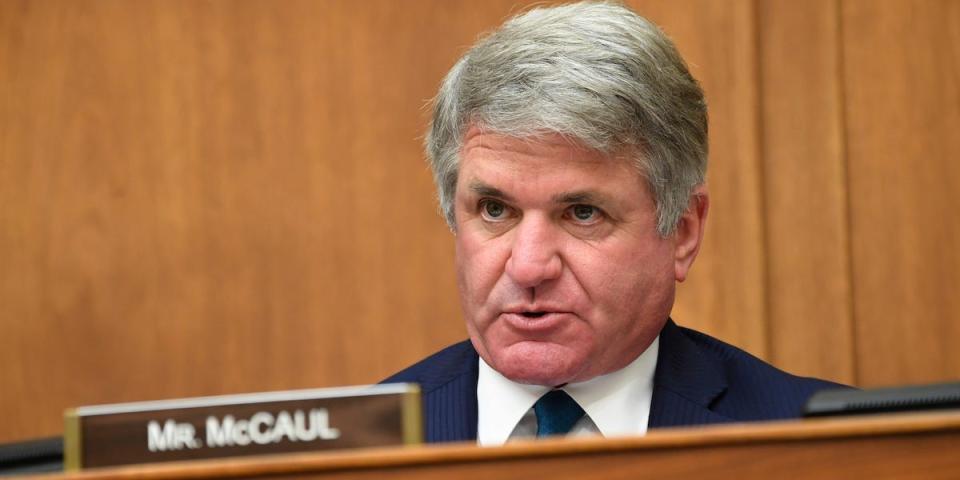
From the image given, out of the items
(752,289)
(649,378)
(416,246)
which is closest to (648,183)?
(649,378)

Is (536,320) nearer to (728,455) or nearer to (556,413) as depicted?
(556,413)

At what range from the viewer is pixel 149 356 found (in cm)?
264

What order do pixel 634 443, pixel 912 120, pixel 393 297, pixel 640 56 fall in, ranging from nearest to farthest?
pixel 634 443 < pixel 640 56 < pixel 912 120 < pixel 393 297

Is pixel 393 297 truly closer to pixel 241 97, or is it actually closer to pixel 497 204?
pixel 241 97

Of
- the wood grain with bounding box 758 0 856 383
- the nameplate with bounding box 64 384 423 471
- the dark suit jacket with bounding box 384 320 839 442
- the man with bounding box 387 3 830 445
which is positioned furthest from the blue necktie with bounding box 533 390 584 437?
the wood grain with bounding box 758 0 856 383

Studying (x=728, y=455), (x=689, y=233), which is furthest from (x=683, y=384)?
(x=728, y=455)

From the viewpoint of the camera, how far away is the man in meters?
1.71

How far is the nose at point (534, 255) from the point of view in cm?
168

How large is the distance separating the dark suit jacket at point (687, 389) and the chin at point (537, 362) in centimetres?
13

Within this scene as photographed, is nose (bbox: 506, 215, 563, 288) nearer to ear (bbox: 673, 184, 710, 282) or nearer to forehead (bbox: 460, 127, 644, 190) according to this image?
forehead (bbox: 460, 127, 644, 190)

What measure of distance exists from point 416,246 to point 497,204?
90 cm

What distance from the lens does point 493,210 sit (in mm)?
1768

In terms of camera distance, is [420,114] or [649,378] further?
[420,114]

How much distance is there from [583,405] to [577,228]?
24cm
